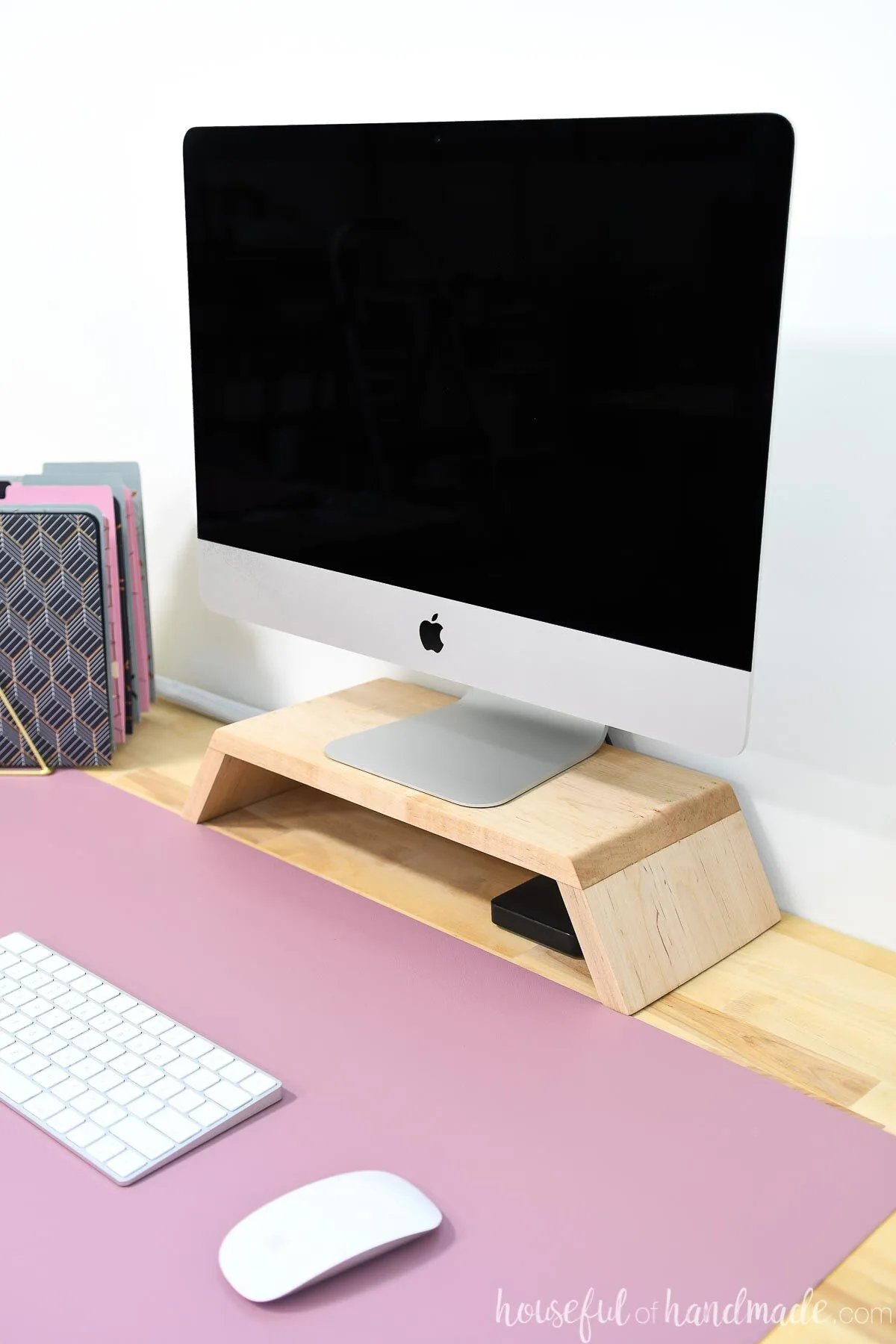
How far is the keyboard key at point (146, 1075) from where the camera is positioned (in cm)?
77

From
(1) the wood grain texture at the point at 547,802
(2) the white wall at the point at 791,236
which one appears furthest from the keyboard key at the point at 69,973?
(2) the white wall at the point at 791,236

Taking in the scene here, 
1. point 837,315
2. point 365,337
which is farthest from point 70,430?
point 837,315

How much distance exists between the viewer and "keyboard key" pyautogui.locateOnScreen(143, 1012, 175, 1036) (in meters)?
0.82

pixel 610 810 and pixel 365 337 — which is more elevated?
pixel 365 337

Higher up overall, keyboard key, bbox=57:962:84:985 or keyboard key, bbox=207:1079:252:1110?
keyboard key, bbox=57:962:84:985

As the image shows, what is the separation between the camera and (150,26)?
138 centimetres

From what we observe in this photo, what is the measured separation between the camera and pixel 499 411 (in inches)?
36.4

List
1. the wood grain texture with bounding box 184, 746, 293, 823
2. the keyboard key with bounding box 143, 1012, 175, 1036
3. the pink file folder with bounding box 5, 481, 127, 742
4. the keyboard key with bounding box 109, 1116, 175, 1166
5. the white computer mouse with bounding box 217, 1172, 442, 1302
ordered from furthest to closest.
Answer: the pink file folder with bounding box 5, 481, 127, 742 → the wood grain texture with bounding box 184, 746, 293, 823 → the keyboard key with bounding box 143, 1012, 175, 1036 → the keyboard key with bounding box 109, 1116, 175, 1166 → the white computer mouse with bounding box 217, 1172, 442, 1302

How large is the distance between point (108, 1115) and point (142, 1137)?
3 centimetres

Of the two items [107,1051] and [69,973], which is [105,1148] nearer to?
[107,1051]

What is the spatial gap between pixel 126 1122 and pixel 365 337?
Result: 0.60 metres

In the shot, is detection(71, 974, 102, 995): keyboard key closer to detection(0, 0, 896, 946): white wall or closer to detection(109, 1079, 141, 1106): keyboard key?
detection(109, 1079, 141, 1106): keyboard key

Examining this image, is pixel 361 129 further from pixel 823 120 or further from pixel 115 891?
pixel 115 891

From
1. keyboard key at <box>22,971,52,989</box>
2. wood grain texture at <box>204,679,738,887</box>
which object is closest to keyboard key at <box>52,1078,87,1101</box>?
keyboard key at <box>22,971,52,989</box>
